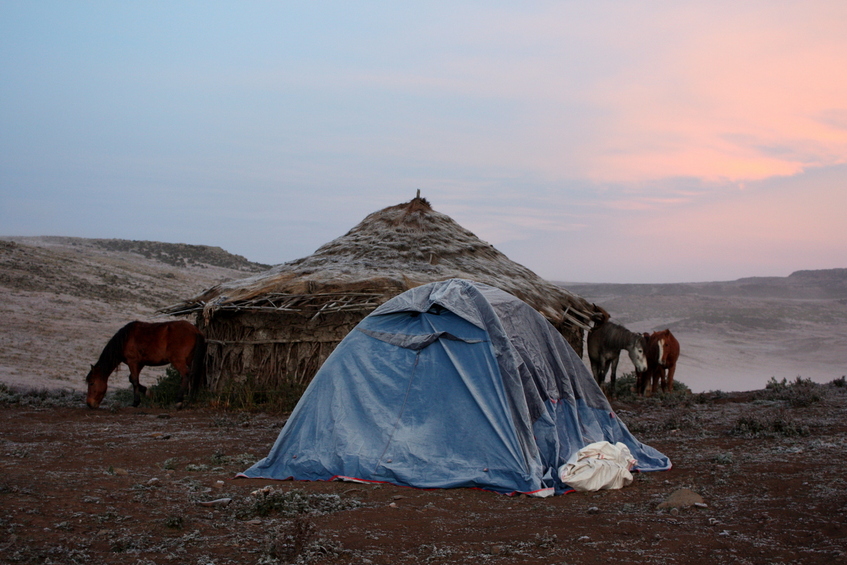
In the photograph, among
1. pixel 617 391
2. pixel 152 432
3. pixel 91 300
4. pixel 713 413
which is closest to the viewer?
pixel 152 432

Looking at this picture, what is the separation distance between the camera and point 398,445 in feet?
20.2

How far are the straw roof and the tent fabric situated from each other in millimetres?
4267

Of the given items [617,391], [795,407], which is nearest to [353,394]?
[795,407]

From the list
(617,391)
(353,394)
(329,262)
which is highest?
(329,262)

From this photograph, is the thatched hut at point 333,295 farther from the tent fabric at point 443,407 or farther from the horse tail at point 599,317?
the tent fabric at point 443,407

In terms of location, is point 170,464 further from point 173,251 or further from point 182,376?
point 173,251

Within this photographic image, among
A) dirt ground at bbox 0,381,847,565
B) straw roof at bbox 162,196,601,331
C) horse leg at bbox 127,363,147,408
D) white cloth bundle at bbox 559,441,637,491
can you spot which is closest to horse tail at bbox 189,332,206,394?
straw roof at bbox 162,196,601,331

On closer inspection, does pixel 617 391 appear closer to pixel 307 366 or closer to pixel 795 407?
pixel 795 407

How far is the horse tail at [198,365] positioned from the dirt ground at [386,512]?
3675 millimetres

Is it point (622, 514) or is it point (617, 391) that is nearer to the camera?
point (622, 514)

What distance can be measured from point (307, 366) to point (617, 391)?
7273mm

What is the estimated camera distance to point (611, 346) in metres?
14.0

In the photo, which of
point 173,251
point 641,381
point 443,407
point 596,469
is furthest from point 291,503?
point 173,251

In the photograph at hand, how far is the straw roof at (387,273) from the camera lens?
453 inches
